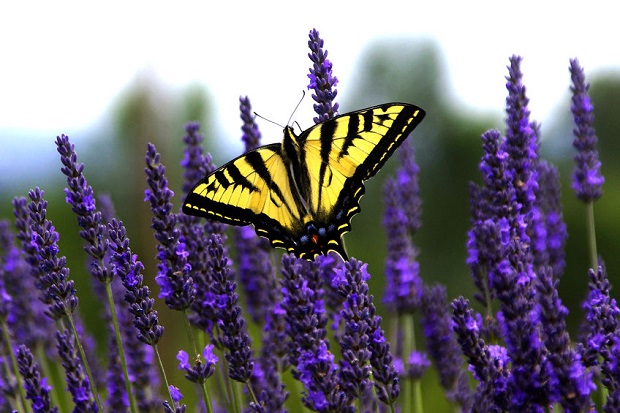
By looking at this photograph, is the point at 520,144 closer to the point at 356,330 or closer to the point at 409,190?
the point at 356,330

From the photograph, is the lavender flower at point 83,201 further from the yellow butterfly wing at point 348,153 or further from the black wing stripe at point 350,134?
the black wing stripe at point 350,134

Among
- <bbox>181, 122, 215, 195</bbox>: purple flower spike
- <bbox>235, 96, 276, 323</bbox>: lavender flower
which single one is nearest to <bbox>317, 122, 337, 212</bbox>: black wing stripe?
<bbox>235, 96, 276, 323</bbox>: lavender flower

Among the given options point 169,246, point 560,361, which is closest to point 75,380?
point 169,246

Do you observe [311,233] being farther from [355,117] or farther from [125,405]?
[125,405]

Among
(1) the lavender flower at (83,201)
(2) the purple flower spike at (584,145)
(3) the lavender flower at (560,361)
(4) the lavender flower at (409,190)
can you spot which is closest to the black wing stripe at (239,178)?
(1) the lavender flower at (83,201)

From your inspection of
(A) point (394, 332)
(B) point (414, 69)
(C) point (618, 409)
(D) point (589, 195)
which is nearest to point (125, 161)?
(B) point (414, 69)
